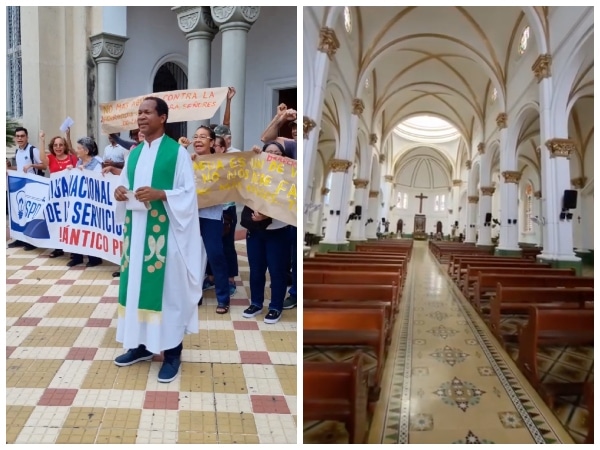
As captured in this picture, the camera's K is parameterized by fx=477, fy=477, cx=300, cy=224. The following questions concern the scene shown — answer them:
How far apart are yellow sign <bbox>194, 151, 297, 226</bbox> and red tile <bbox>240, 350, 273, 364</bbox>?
100 cm

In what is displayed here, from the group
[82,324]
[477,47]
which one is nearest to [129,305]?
[82,324]

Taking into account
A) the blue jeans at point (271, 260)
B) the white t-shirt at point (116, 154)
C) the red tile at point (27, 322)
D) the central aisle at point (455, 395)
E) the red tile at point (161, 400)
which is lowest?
the central aisle at point (455, 395)

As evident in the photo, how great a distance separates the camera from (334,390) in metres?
2.03

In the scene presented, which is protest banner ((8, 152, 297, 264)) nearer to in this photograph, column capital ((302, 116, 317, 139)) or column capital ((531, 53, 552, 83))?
column capital ((302, 116, 317, 139))

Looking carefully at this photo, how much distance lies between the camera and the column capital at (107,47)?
8.88 metres

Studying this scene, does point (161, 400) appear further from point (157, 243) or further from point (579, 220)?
point (579, 220)

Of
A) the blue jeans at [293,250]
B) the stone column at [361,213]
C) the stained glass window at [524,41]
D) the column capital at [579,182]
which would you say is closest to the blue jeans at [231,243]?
the blue jeans at [293,250]

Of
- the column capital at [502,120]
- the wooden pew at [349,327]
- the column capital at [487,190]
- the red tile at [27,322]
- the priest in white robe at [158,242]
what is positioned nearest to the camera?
the priest in white robe at [158,242]

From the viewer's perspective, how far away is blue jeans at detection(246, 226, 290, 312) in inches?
147

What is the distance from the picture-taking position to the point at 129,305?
8.97 ft

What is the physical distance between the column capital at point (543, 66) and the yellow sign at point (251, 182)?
802 centimetres

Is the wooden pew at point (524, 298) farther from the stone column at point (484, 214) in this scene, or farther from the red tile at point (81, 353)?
the stone column at point (484, 214)

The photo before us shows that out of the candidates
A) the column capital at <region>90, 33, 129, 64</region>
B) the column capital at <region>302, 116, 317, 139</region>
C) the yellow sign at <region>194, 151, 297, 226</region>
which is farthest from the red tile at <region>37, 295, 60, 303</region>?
the column capital at <region>90, 33, 129, 64</region>
